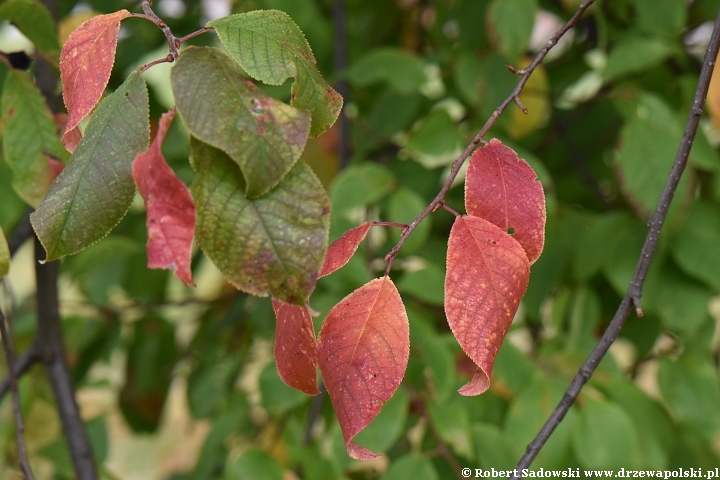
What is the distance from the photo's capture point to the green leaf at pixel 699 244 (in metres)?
1.07

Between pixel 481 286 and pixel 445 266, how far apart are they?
0.66 metres

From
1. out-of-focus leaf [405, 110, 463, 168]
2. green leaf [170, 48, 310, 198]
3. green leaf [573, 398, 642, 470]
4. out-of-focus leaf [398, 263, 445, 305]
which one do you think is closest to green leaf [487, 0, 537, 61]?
out-of-focus leaf [405, 110, 463, 168]

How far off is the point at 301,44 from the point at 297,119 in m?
0.07

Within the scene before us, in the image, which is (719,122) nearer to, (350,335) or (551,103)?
(551,103)

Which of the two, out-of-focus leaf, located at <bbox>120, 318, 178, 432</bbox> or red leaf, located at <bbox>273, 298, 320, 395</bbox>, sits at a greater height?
red leaf, located at <bbox>273, 298, 320, 395</bbox>

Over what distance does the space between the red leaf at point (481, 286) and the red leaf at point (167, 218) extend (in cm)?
14

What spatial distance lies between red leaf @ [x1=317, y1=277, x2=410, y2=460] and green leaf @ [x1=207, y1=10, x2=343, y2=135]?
0.10 meters

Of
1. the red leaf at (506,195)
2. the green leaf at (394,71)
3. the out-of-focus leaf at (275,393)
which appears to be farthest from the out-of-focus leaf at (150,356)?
the red leaf at (506,195)

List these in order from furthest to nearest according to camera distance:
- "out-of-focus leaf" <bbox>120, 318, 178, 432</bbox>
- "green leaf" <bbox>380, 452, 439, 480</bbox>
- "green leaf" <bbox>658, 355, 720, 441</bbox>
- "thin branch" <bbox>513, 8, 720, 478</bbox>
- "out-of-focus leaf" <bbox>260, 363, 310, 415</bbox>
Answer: "out-of-focus leaf" <bbox>120, 318, 178, 432</bbox> < "green leaf" <bbox>658, 355, 720, 441</bbox> < "out-of-focus leaf" <bbox>260, 363, 310, 415</bbox> < "green leaf" <bbox>380, 452, 439, 480</bbox> < "thin branch" <bbox>513, 8, 720, 478</bbox>

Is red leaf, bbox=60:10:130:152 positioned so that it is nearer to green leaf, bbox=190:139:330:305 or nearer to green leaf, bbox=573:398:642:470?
green leaf, bbox=190:139:330:305

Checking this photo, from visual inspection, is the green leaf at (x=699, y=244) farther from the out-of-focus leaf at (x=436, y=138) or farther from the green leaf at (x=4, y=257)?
the green leaf at (x=4, y=257)

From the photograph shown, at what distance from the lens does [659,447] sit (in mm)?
1108

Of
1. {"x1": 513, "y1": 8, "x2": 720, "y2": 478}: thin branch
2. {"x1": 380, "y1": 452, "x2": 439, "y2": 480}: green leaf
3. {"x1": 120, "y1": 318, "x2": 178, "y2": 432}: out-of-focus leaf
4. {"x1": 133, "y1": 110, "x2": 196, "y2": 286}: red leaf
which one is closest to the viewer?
{"x1": 133, "y1": 110, "x2": 196, "y2": 286}: red leaf

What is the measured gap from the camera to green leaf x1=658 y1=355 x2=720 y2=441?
110 centimetres
